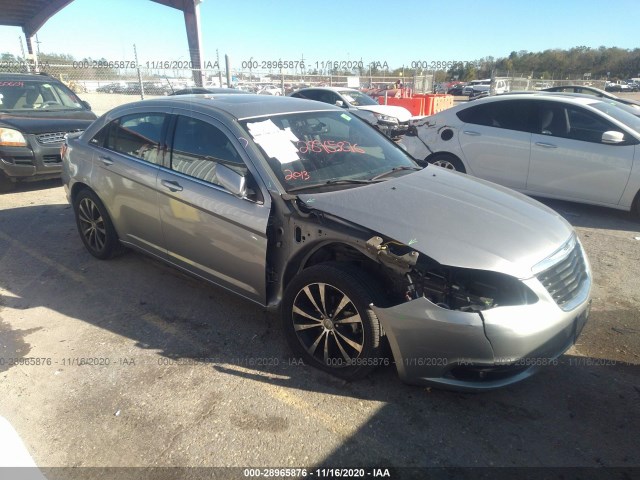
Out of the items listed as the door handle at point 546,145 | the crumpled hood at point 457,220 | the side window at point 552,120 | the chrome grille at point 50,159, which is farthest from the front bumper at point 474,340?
the chrome grille at point 50,159

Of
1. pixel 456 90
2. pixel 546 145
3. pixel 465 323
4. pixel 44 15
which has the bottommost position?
pixel 456 90

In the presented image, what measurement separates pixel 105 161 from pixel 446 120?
16.2 feet

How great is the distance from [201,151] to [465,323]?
2294mm

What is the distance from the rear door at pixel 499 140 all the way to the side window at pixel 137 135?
182 inches

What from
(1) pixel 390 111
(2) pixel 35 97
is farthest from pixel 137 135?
(1) pixel 390 111

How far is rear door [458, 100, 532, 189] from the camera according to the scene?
638 cm

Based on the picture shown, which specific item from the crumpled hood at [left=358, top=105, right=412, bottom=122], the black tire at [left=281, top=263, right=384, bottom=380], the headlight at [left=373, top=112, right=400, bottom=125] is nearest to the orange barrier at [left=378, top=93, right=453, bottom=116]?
the crumpled hood at [left=358, top=105, right=412, bottom=122]

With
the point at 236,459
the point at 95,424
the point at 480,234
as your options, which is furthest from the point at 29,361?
the point at 480,234

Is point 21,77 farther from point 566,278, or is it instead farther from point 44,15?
point 44,15

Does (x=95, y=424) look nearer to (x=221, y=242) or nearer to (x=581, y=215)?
(x=221, y=242)

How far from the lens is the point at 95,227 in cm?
463

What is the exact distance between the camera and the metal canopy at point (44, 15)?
15953mm

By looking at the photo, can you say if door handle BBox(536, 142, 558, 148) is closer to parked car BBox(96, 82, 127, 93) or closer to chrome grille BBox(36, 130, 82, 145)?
chrome grille BBox(36, 130, 82, 145)

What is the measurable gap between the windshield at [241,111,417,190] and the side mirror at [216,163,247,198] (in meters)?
0.25
